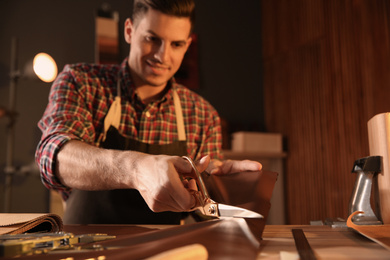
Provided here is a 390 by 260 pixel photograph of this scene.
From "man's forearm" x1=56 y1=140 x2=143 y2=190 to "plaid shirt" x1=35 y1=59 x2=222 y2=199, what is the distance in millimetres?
41

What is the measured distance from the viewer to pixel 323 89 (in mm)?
3002

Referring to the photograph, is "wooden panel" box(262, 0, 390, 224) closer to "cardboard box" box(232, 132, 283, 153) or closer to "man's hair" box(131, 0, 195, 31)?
"cardboard box" box(232, 132, 283, 153)

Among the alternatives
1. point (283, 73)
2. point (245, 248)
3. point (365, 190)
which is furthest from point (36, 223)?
point (283, 73)

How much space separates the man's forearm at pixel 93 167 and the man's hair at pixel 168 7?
68 cm

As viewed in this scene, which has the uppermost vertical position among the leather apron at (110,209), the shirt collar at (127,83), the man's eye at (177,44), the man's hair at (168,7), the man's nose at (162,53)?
the man's hair at (168,7)

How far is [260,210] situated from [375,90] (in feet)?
7.01

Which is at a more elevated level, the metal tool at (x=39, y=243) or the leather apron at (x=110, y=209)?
the metal tool at (x=39, y=243)

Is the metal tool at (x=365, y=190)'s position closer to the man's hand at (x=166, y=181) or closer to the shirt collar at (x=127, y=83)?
the man's hand at (x=166, y=181)

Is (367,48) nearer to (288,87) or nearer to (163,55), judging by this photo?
(288,87)

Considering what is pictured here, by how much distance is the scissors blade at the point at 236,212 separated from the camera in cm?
68

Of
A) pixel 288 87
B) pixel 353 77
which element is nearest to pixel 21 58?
pixel 288 87

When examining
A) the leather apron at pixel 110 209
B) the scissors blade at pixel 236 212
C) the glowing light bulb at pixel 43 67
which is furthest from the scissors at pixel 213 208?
the glowing light bulb at pixel 43 67

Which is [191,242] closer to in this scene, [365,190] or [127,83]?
[365,190]

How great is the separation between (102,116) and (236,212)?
3.06ft
